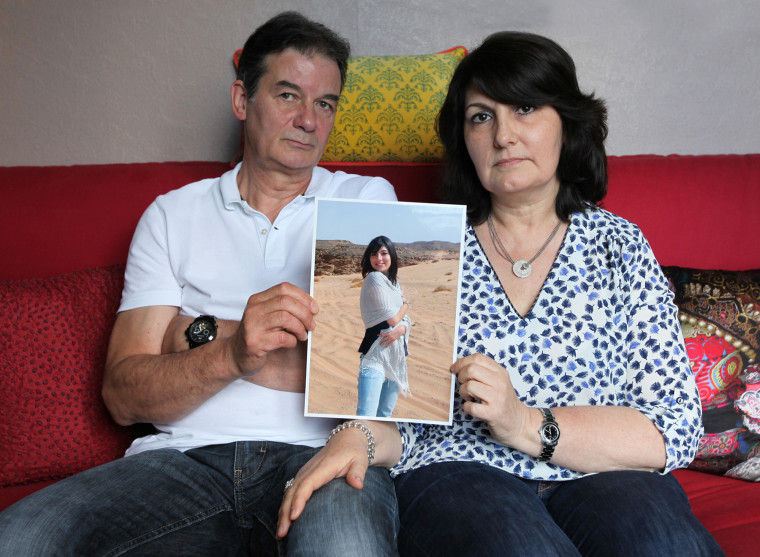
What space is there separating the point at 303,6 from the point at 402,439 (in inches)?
60.7

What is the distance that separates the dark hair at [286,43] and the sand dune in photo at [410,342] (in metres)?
0.64

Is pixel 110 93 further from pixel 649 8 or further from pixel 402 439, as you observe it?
pixel 649 8

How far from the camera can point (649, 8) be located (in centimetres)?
217

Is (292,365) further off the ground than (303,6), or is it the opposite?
(303,6)

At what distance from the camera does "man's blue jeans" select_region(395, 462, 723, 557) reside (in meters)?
1.02

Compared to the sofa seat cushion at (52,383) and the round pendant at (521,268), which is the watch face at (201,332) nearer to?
the sofa seat cushion at (52,383)

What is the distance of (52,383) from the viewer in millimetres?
1436

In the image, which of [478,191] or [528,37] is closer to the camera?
[528,37]

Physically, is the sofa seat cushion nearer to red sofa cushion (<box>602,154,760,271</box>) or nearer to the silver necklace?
the silver necklace

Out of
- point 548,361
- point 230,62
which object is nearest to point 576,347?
point 548,361

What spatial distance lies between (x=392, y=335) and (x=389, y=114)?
3.05ft

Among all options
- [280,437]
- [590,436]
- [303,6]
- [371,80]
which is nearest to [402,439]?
[280,437]

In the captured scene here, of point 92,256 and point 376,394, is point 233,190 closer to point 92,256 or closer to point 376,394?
point 92,256

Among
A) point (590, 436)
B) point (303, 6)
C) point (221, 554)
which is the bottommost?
point (221, 554)
